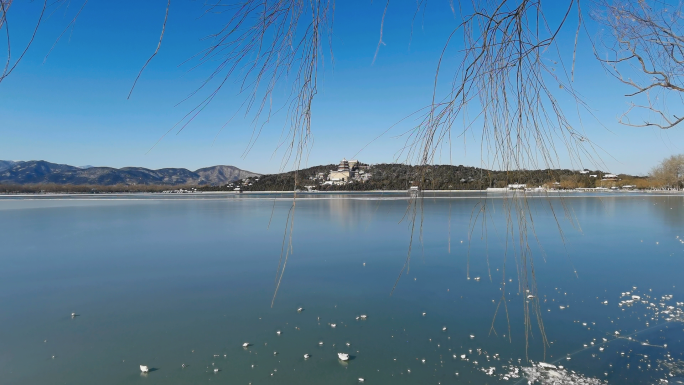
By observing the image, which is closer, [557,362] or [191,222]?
[557,362]

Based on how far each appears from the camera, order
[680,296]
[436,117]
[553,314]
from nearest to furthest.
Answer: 1. [436,117]
2. [553,314]
3. [680,296]

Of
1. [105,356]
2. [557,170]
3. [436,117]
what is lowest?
[105,356]

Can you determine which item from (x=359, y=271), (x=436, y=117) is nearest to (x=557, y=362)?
(x=436, y=117)

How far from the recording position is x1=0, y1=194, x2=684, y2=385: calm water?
2857mm

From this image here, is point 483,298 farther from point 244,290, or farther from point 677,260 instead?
point 677,260

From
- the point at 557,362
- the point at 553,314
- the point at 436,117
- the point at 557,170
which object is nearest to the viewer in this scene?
the point at 436,117

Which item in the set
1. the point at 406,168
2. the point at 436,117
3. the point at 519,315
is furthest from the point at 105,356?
the point at 519,315

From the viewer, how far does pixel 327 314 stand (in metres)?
3.93

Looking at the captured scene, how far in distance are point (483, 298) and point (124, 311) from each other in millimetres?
3974

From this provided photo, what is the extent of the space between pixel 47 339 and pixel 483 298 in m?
4.37

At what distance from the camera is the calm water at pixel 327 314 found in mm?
2857

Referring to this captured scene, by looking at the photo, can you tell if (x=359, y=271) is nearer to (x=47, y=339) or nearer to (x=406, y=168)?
(x=47, y=339)

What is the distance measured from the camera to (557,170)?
4.50 feet

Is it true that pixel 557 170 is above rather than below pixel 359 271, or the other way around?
above
